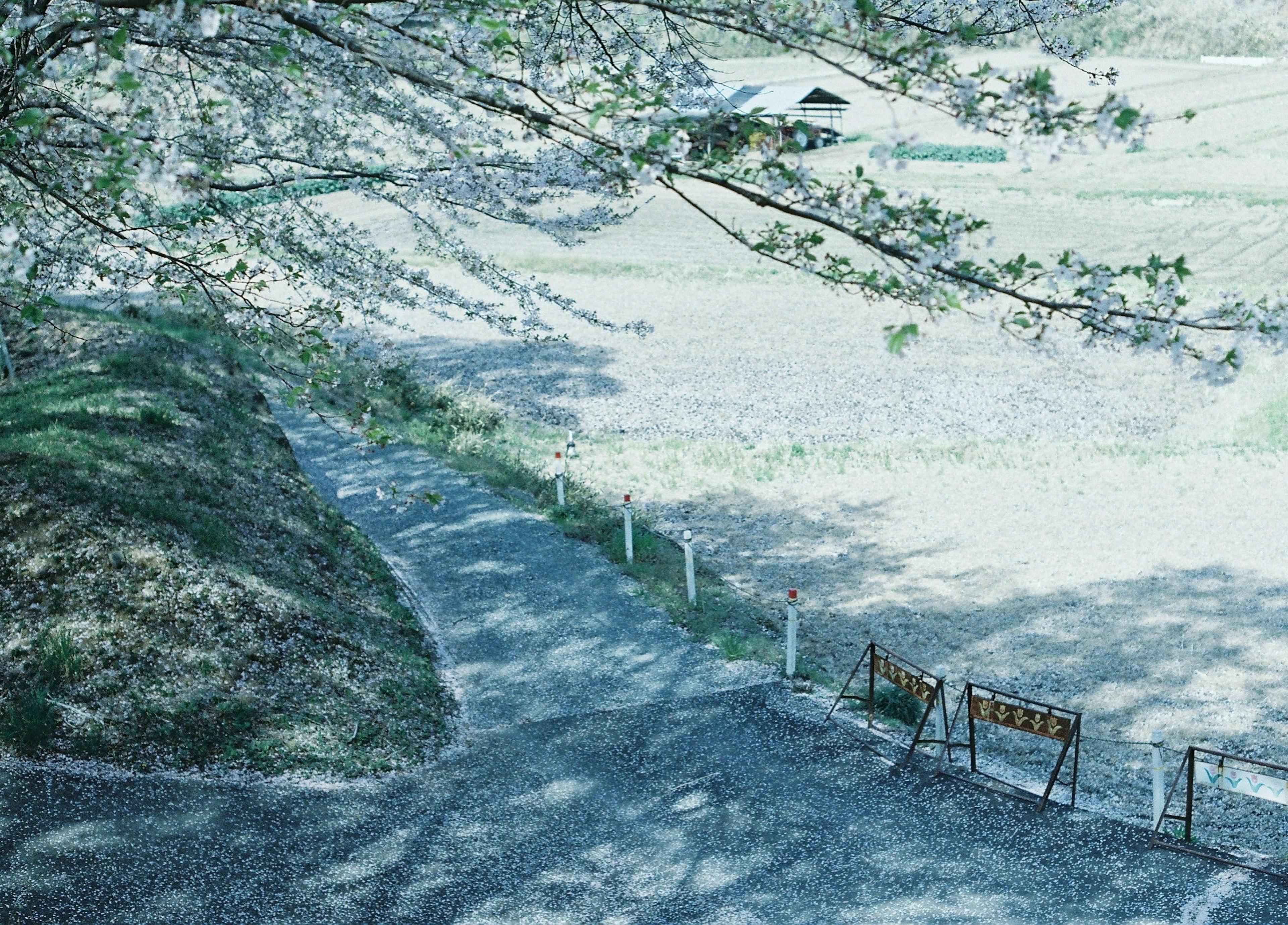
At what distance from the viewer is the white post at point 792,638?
34.3ft

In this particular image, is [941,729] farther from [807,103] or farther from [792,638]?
[807,103]

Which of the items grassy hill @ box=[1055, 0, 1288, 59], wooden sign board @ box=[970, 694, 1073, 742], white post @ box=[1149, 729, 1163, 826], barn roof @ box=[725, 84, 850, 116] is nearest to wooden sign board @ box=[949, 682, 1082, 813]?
wooden sign board @ box=[970, 694, 1073, 742]

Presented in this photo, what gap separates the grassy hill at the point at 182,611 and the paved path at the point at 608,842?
42cm

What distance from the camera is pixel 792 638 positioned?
34.3 feet

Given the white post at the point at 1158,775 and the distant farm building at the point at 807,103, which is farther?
the distant farm building at the point at 807,103

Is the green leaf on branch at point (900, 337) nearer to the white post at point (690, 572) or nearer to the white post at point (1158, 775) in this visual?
the white post at point (1158, 775)

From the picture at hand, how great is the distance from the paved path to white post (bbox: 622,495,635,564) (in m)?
3.37

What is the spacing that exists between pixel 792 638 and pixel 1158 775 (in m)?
3.50

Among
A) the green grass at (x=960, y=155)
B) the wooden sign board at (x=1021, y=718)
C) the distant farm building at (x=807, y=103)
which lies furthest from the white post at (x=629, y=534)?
the distant farm building at (x=807, y=103)

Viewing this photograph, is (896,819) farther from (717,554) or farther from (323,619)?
A: (717,554)

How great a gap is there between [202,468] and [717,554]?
7.33 metres

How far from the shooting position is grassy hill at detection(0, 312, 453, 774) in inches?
318

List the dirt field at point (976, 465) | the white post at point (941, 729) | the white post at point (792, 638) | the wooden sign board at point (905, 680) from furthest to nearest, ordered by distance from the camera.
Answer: the dirt field at point (976, 465)
the white post at point (792, 638)
the wooden sign board at point (905, 680)
the white post at point (941, 729)

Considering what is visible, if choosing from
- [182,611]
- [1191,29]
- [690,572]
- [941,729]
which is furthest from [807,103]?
[182,611]
